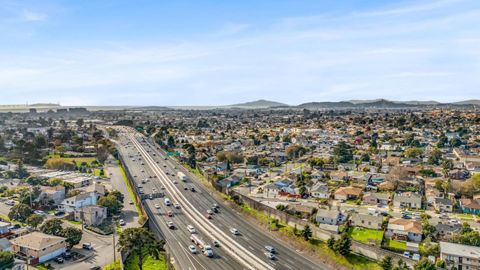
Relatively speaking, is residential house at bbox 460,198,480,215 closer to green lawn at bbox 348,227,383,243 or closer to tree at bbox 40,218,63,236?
green lawn at bbox 348,227,383,243

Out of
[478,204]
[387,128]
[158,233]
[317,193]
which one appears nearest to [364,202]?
[317,193]

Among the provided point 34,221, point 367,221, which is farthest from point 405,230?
point 34,221

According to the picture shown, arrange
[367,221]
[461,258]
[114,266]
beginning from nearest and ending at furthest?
1. [114,266]
2. [461,258]
3. [367,221]

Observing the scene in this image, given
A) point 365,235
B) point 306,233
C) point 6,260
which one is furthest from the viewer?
point 365,235

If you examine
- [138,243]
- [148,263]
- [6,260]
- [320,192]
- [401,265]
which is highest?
[138,243]

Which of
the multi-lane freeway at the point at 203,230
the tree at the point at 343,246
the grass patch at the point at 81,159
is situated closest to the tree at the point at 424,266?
the tree at the point at 343,246

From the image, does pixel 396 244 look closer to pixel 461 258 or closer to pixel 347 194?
pixel 461 258
